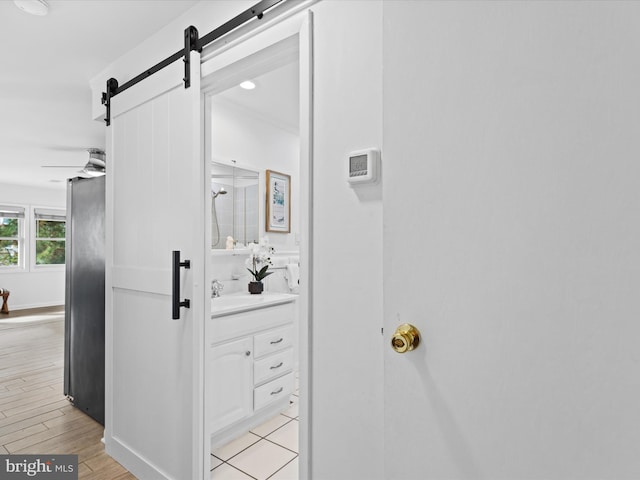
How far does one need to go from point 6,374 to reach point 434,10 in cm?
470

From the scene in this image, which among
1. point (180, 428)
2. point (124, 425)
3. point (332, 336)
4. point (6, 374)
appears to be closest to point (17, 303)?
point (6, 374)

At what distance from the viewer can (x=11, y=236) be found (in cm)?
716

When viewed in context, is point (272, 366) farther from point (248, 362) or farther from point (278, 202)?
point (278, 202)

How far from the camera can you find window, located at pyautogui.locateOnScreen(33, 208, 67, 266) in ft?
24.7

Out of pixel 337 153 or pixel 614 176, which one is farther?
pixel 337 153

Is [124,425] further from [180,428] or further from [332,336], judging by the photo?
[332,336]

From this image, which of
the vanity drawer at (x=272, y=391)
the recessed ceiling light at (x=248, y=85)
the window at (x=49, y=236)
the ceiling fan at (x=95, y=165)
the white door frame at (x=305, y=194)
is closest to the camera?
the white door frame at (x=305, y=194)

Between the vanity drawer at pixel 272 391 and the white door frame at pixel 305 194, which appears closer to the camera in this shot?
the white door frame at pixel 305 194

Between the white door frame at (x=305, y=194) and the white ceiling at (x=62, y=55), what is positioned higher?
the white ceiling at (x=62, y=55)

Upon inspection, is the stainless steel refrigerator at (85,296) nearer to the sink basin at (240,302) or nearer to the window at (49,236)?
the sink basin at (240,302)

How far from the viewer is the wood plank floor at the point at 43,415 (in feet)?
7.19

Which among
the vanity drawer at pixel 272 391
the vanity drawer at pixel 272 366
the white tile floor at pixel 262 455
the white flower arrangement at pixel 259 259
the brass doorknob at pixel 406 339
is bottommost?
the white tile floor at pixel 262 455

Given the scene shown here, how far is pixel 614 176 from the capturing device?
2.06 feet

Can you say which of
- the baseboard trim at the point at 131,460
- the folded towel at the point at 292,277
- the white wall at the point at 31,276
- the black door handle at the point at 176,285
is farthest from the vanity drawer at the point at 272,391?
the white wall at the point at 31,276
